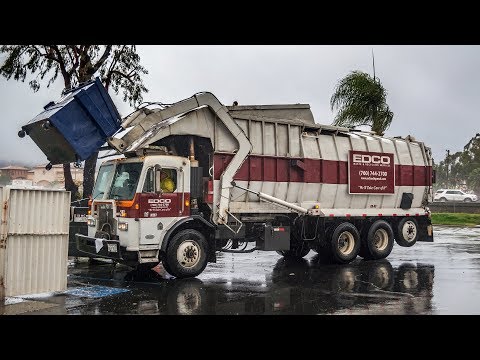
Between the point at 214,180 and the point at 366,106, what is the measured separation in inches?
615

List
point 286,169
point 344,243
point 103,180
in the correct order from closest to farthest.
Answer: point 103,180 → point 286,169 → point 344,243

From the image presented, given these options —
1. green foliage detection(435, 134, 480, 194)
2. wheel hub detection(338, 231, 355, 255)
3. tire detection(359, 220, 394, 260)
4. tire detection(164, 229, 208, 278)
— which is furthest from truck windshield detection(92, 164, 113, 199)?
green foliage detection(435, 134, 480, 194)

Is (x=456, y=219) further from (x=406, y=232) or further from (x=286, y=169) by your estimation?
(x=286, y=169)

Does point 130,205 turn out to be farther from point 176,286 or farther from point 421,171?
point 421,171

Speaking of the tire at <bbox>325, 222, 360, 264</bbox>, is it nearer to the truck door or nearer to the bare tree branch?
the truck door

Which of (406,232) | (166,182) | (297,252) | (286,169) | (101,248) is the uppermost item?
(286,169)

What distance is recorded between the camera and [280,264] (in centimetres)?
1421

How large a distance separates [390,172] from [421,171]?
168 cm

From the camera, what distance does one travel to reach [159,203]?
36.1 feet

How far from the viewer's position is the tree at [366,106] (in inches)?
1003

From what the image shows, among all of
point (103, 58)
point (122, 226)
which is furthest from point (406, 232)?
point (103, 58)

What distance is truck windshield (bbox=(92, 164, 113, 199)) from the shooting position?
11.7 m

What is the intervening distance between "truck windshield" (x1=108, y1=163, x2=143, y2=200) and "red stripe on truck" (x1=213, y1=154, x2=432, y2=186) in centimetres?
190
